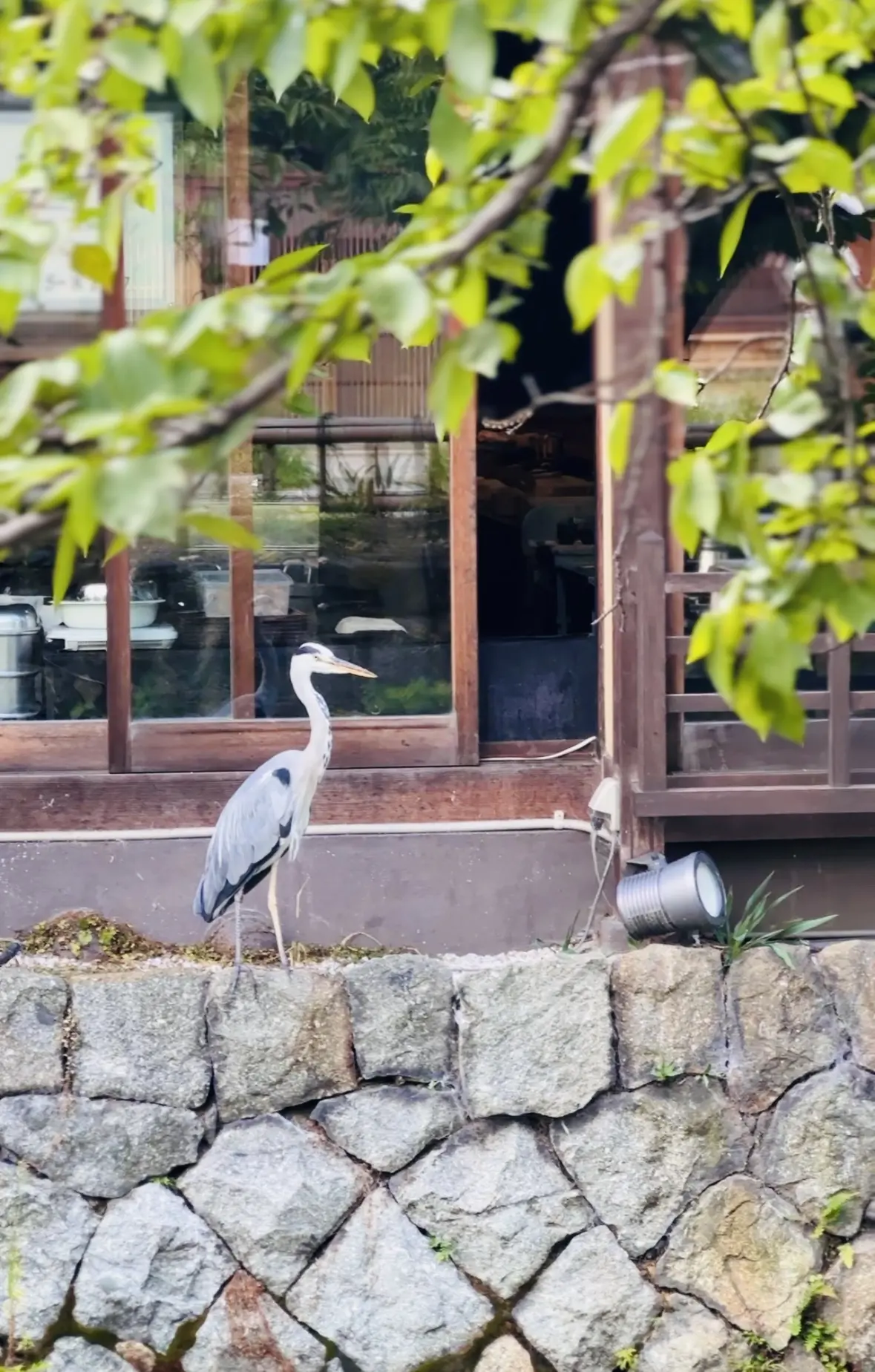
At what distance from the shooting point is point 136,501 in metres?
1.41

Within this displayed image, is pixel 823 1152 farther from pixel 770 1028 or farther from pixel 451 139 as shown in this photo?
pixel 451 139

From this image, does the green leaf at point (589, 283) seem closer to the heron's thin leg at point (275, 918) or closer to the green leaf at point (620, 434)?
the green leaf at point (620, 434)

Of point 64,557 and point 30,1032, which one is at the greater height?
point 64,557

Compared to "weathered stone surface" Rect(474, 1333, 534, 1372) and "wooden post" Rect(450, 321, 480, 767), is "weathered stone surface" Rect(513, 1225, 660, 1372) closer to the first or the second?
"weathered stone surface" Rect(474, 1333, 534, 1372)

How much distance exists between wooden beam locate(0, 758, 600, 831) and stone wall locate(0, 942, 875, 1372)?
0.75 m

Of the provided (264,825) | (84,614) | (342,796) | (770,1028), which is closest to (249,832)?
(264,825)

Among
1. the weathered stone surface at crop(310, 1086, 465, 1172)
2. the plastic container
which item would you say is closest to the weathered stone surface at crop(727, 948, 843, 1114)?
the weathered stone surface at crop(310, 1086, 465, 1172)

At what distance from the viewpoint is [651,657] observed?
14.6 feet

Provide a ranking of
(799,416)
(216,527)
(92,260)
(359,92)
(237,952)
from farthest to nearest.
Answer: (237,952), (359,92), (92,260), (799,416), (216,527)

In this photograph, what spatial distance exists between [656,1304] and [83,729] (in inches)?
96.3

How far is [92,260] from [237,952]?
280cm

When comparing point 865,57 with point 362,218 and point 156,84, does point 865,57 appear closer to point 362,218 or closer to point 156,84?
point 156,84

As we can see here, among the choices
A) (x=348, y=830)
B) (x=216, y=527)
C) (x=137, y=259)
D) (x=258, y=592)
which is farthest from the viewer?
(x=258, y=592)

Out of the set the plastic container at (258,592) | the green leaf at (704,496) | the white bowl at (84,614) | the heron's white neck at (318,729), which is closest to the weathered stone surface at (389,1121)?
the heron's white neck at (318,729)
